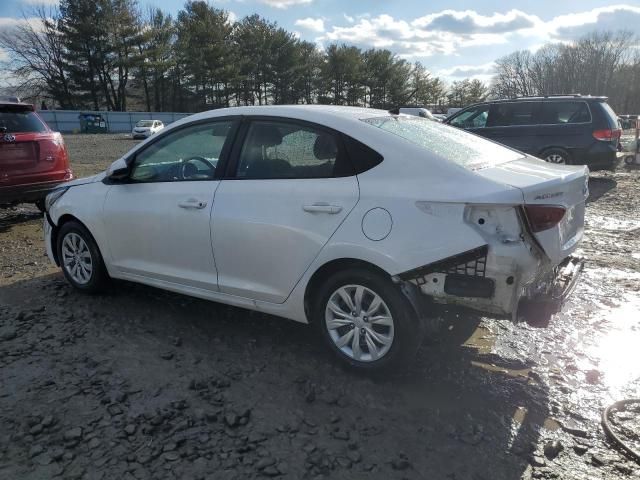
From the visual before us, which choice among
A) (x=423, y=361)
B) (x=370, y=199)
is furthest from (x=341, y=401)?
(x=370, y=199)

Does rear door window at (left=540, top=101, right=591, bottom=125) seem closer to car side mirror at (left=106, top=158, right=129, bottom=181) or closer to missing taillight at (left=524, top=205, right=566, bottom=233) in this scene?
missing taillight at (left=524, top=205, right=566, bottom=233)

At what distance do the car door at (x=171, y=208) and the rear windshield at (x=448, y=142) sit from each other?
122 centimetres

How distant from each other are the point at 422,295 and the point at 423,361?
733mm

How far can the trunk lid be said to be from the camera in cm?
308

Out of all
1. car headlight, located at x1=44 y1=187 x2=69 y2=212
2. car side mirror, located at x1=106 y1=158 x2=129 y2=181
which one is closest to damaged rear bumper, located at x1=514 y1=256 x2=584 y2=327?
car side mirror, located at x1=106 y1=158 x2=129 y2=181

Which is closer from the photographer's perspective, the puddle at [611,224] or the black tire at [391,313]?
the black tire at [391,313]

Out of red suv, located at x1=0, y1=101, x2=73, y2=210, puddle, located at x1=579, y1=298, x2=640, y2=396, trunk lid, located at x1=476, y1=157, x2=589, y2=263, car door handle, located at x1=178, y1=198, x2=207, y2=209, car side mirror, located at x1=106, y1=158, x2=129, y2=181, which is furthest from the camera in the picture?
red suv, located at x1=0, y1=101, x2=73, y2=210

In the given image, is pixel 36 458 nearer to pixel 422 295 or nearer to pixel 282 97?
pixel 422 295

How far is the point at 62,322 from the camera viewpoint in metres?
4.38

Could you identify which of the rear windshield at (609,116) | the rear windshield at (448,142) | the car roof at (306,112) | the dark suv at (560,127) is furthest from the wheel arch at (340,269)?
the rear windshield at (609,116)

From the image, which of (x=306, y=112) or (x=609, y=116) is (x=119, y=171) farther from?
(x=609, y=116)

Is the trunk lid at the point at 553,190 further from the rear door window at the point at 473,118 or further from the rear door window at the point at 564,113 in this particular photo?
the rear door window at the point at 473,118

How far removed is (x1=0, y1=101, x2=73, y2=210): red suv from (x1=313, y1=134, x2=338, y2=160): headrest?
18.3ft

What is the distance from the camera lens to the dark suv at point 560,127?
11.0 meters
